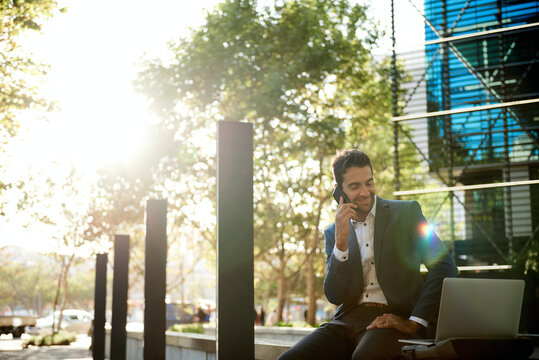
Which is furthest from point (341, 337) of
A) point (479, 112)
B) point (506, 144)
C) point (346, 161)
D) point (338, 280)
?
point (479, 112)

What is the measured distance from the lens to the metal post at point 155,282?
7574mm

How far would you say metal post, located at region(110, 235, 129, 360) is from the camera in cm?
1080

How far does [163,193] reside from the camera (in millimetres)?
23016

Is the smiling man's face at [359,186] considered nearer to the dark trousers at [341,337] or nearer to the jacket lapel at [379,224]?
the jacket lapel at [379,224]

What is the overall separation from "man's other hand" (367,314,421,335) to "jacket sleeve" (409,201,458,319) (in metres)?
0.06

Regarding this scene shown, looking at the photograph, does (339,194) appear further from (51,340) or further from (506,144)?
(51,340)

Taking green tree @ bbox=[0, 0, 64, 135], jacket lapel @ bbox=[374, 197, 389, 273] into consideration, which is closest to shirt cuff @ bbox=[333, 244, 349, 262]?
jacket lapel @ bbox=[374, 197, 389, 273]

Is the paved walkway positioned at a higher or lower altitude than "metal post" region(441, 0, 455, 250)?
lower

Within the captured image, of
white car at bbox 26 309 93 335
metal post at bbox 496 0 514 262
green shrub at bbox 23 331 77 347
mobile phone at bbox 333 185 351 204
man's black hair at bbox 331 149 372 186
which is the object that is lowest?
white car at bbox 26 309 93 335

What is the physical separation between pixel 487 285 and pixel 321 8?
67.8 feet

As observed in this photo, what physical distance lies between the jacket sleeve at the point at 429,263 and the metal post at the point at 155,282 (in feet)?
12.6

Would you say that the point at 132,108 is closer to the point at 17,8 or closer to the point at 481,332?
the point at 17,8

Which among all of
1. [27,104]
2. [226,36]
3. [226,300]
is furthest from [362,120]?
Result: [226,300]

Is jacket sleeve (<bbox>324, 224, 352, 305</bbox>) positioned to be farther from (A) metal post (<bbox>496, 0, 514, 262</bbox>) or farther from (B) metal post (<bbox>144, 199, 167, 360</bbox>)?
(A) metal post (<bbox>496, 0, 514, 262</bbox>)
